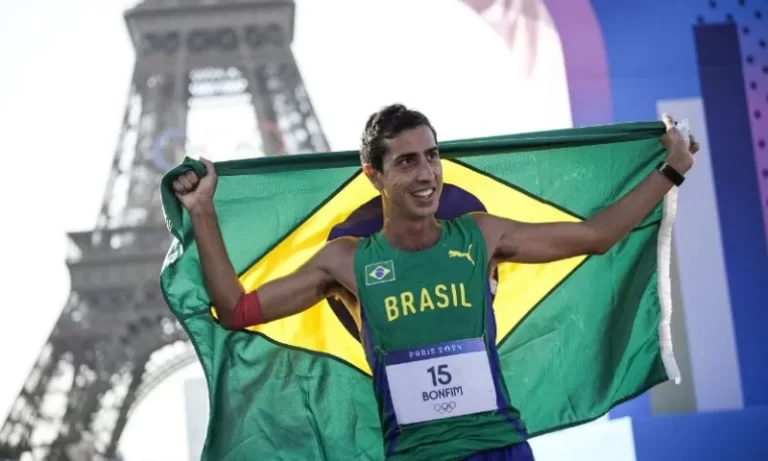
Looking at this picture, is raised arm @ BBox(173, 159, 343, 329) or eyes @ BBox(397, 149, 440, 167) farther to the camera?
raised arm @ BBox(173, 159, 343, 329)

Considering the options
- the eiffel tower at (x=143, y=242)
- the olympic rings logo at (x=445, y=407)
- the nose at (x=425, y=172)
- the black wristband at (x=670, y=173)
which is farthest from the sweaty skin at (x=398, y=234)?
the eiffel tower at (x=143, y=242)

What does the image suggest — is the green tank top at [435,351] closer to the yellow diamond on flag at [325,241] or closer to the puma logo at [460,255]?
the puma logo at [460,255]

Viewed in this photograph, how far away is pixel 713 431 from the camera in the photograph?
397 cm

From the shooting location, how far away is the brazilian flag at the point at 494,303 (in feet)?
8.91

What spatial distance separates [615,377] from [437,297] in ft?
2.81

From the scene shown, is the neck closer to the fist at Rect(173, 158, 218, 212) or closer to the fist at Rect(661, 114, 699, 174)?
the fist at Rect(173, 158, 218, 212)

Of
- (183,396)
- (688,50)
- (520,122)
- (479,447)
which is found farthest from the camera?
(183,396)

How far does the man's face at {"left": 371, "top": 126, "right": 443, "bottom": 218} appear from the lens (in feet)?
7.31

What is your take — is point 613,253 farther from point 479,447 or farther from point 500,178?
point 479,447

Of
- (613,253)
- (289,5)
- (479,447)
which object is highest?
(289,5)

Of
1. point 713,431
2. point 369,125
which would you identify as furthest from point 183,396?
point 369,125

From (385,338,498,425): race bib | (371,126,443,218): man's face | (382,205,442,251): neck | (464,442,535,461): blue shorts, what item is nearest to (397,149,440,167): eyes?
(371,126,443,218): man's face

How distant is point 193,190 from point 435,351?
0.68 meters

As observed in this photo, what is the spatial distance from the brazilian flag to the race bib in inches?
21.6
